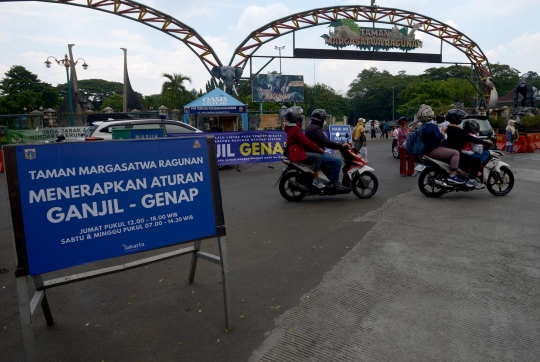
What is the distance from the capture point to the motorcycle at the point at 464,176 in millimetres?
8375

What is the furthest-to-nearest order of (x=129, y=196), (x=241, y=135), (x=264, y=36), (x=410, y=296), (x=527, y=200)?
(x=264, y=36), (x=241, y=135), (x=527, y=200), (x=410, y=296), (x=129, y=196)

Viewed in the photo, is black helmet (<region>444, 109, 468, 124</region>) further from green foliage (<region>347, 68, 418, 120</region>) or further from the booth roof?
green foliage (<region>347, 68, 418, 120</region>)

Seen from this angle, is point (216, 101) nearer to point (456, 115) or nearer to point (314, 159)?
point (314, 159)

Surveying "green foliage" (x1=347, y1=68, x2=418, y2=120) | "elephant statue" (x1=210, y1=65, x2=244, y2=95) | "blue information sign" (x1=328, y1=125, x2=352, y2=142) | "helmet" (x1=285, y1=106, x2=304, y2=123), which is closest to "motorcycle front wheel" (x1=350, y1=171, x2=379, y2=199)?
"helmet" (x1=285, y1=106, x2=304, y2=123)

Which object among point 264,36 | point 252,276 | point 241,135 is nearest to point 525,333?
point 252,276

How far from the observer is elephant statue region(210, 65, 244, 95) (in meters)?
24.5

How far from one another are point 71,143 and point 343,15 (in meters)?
27.5

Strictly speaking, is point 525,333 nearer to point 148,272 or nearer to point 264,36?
point 148,272

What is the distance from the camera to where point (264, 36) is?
2611cm

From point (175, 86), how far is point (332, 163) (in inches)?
1950

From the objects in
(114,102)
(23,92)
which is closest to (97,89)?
(114,102)

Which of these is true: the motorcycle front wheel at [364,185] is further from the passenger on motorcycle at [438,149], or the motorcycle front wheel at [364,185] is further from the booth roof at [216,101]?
the booth roof at [216,101]

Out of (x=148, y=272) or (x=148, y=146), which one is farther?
(x=148, y=272)

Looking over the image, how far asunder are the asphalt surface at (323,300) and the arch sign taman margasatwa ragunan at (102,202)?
38 cm
